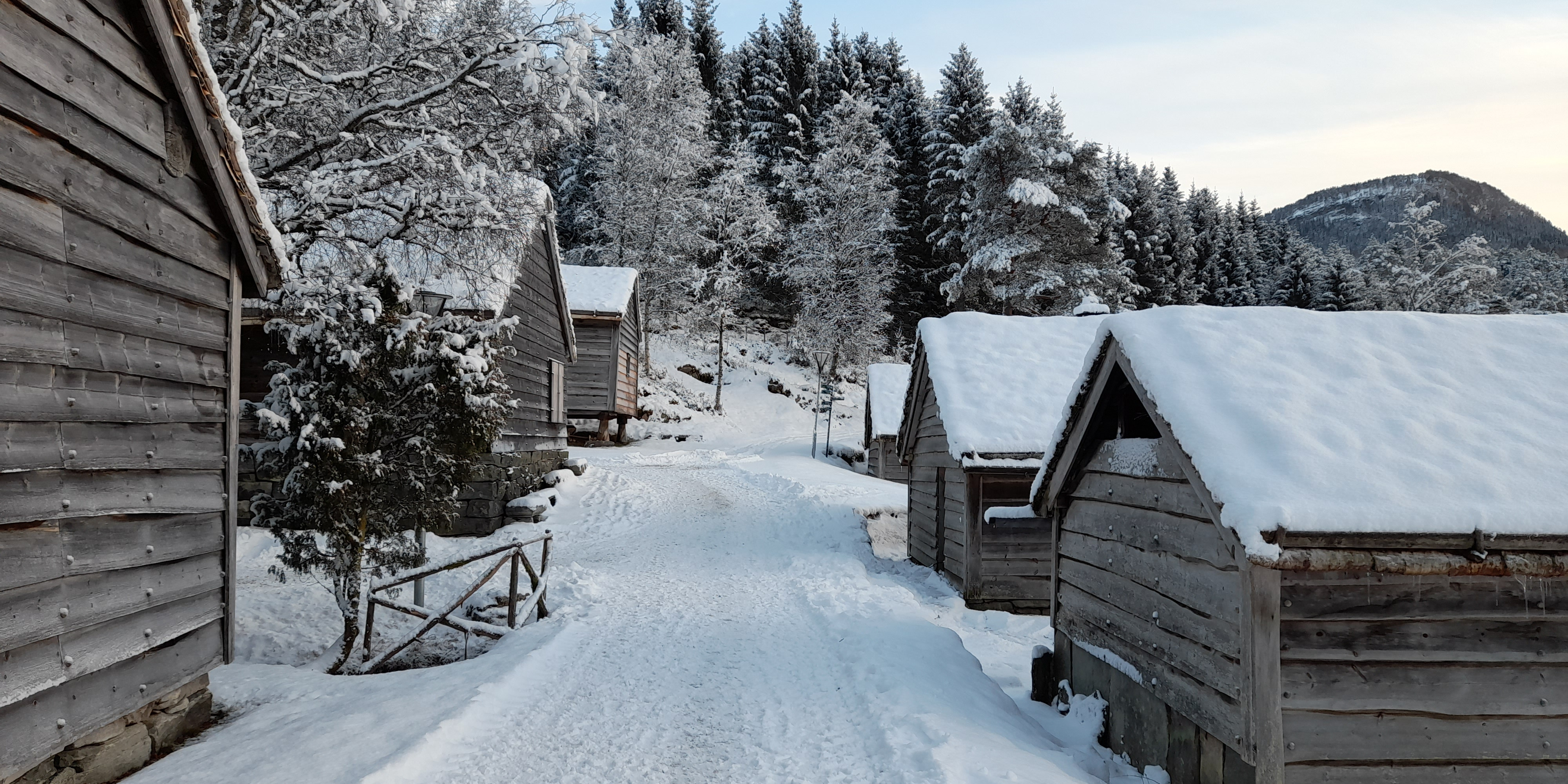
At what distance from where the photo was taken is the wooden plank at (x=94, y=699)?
3873 mm

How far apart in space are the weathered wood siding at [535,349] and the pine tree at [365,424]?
6.86 m

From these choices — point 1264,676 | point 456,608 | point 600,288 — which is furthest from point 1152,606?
point 600,288

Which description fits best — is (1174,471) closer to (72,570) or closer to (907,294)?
(72,570)

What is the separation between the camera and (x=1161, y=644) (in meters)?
5.53

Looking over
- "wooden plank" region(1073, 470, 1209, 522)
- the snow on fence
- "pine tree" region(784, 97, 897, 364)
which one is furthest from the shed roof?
"pine tree" region(784, 97, 897, 364)

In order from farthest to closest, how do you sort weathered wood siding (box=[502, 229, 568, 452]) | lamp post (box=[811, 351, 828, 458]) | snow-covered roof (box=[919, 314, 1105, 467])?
lamp post (box=[811, 351, 828, 458]) < weathered wood siding (box=[502, 229, 568, 452]) < snow-covered roof (box=[919, 314, 1105, 467])

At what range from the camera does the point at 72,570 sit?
4230 millimetres

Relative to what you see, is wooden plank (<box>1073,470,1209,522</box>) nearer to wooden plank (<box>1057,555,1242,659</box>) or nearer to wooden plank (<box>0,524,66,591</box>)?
wooden plank (<box>1057,555,1242,659</box>)

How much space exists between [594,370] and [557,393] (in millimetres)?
7838

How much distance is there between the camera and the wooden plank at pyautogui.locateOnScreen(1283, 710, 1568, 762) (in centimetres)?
439

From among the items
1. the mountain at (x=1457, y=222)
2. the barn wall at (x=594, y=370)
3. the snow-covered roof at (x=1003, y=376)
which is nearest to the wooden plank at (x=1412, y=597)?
the snow-covered roof at (x=1003, y=376)

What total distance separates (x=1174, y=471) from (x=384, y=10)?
26.0 feet

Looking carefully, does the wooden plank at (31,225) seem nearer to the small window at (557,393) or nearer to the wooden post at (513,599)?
the wooden post at (513,599)

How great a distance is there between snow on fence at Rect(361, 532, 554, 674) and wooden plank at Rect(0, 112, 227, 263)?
4.00 metres
